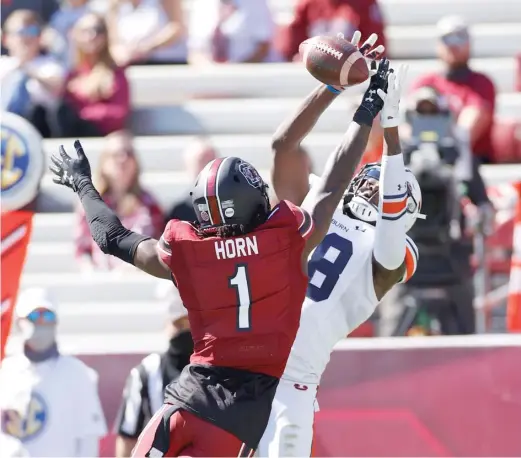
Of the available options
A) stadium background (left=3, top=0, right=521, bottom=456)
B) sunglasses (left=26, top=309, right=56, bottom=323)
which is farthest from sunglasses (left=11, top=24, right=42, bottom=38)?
sunglasses (left=26, top=309, right=56, bottom=323)

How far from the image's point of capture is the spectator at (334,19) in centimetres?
966

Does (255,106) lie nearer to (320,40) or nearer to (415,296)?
(415,296)

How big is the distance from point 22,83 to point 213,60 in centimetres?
148

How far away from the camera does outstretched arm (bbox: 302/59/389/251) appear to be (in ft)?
17.1

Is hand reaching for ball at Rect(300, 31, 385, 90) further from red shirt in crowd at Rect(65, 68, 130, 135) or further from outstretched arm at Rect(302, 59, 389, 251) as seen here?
red shirt in crowd at Rect(65, 68, 130, 135)

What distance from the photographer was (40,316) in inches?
281

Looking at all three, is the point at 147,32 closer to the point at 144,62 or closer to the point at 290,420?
the point at 144,62

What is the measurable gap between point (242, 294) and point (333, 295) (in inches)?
33.2

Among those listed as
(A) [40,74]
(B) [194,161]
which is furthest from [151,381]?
(A) [40,74]

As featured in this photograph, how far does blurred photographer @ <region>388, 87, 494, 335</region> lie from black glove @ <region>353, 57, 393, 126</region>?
8.12ft

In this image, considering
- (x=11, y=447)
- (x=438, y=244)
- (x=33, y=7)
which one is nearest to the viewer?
(x=11, y=447)

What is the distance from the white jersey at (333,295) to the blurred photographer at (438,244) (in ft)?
7.07

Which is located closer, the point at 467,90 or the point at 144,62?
the point at 467,90

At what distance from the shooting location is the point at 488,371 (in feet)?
23.3
